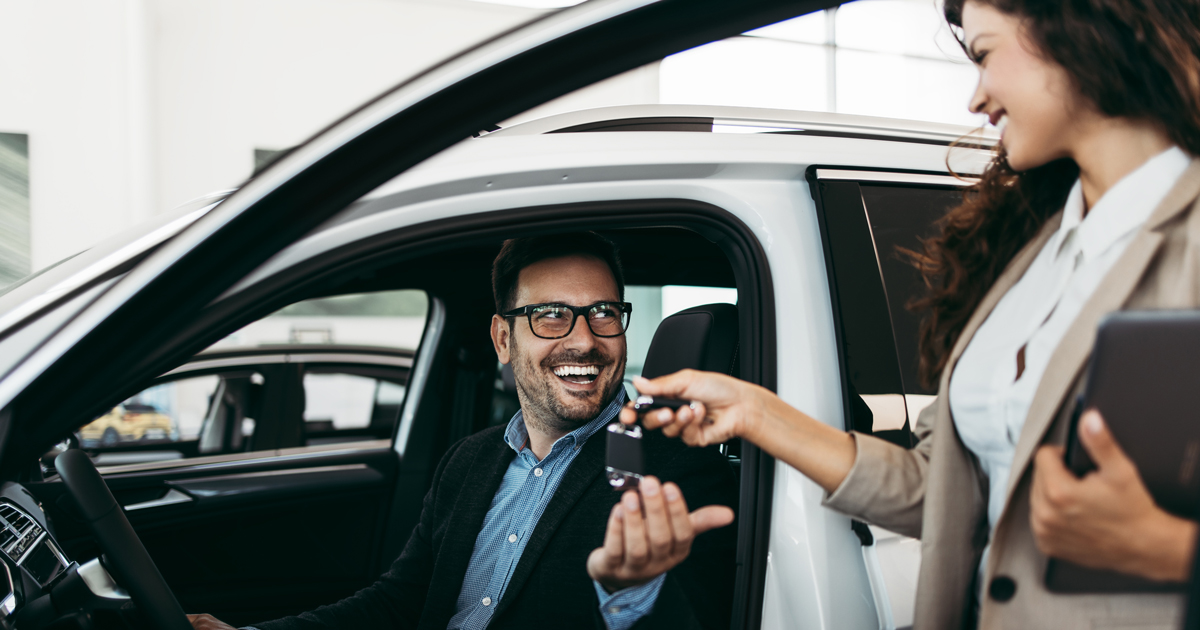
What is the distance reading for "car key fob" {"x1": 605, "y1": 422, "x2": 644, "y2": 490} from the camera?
1.05m

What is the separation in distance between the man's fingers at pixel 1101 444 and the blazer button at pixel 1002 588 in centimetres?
31

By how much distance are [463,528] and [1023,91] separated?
1348 millimetres

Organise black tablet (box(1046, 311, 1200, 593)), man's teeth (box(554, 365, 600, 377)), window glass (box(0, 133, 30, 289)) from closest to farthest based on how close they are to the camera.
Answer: black tablet (box(1046, 311, 1200, 593))
man's teeth (box(554, 365, 600, 377))
window glass (box(0, 133, 30, 289))

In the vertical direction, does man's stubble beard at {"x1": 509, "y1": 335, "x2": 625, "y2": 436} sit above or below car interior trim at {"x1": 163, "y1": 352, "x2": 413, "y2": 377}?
above

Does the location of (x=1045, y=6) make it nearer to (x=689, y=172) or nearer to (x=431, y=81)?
(x=689, y=172)

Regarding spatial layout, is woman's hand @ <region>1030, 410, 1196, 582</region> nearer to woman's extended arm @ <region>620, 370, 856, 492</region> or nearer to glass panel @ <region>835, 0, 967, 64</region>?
woman's extended arm @ <region>620, 370, 856, 492</region>

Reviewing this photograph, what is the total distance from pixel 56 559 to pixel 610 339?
1.09m

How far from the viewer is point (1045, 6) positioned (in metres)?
0.84

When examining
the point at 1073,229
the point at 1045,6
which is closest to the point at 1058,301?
the point at 1073,229

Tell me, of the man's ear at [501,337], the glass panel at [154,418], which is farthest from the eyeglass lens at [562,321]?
the glass panel at [154,418]

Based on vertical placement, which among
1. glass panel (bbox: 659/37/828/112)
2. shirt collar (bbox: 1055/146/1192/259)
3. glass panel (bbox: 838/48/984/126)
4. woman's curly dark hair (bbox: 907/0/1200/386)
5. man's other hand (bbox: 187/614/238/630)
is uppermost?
glass panel (bbox: 838/48/984/126)

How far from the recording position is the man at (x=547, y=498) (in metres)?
1.37

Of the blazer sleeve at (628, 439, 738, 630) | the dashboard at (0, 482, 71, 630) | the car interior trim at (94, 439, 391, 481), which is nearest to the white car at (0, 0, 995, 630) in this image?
the dashboard at (0, 482, 71, 630)

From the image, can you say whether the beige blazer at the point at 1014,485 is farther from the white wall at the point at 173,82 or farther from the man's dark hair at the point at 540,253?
the white wall at the point at 173,82
